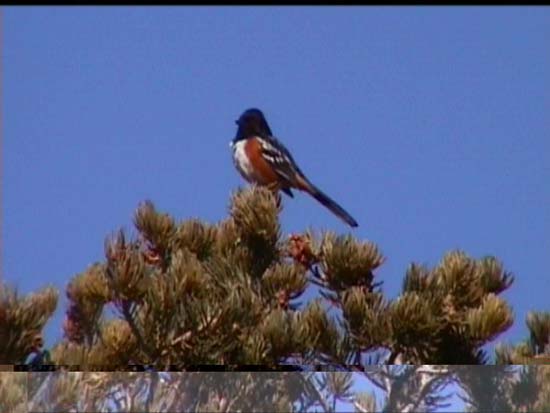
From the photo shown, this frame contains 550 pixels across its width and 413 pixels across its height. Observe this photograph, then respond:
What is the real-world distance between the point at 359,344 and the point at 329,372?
Answer: 51 millimetres

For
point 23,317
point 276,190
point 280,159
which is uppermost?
point 280,159

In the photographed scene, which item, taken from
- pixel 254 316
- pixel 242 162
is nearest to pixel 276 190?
pixel 242 162

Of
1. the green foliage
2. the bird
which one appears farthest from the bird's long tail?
the green foliage

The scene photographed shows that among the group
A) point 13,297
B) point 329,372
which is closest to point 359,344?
point 329,372

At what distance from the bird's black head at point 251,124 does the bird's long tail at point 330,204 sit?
0.39 feet

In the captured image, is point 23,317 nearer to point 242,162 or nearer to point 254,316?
point 254,316

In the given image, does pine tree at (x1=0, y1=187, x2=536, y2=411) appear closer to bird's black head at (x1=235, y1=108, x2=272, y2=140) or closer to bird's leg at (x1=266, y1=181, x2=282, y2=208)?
bird's leg at (x1=266, y1=181, x2=282, y2=208)

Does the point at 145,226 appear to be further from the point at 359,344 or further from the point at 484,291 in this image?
the point at 484,291

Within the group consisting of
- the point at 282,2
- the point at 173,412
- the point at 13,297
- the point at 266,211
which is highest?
the point at 282,2

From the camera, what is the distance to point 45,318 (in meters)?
1.23

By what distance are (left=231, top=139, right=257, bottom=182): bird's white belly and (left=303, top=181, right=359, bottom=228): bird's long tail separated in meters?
0.11

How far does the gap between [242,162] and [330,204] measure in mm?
209

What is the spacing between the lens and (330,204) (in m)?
1.43

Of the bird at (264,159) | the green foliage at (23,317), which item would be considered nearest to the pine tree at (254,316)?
the green foliage at (23,317)
